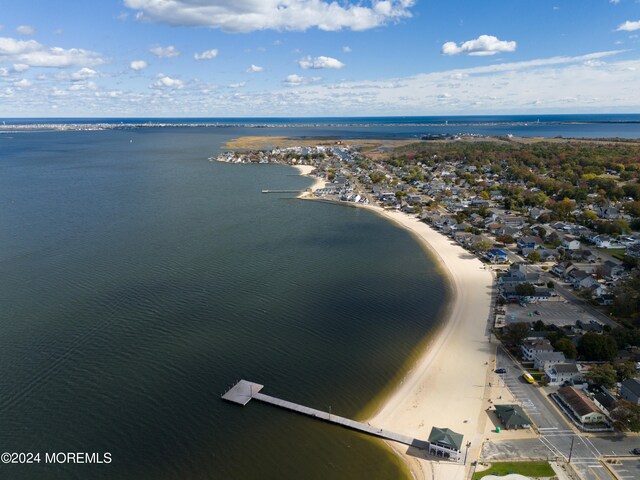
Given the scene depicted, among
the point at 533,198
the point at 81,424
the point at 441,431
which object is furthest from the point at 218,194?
the point at 441,431

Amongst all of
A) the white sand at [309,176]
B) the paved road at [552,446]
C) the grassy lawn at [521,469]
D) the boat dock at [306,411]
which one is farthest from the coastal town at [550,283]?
the boat dock at [306,411]

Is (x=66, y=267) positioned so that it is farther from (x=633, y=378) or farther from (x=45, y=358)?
(x=633, y=378)

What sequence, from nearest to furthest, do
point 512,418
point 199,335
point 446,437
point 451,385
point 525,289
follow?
point 446,437 → point 512,418 → point 451,385 → point 199,335 → point 525,289

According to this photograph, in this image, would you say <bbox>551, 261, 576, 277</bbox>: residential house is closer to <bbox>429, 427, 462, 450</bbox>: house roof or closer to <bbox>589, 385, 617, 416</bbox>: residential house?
<bbox>589, 385, 617, 416</bbox>: residential house

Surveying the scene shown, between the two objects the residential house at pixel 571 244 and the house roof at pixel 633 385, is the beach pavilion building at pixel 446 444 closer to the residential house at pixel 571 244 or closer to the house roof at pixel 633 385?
the house roof at pixel 633 385

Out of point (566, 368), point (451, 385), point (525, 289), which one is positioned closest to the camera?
point (566, 368)

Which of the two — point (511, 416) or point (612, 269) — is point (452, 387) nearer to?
point (511, 416)

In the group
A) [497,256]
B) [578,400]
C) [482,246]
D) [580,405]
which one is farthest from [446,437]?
[482,246]
